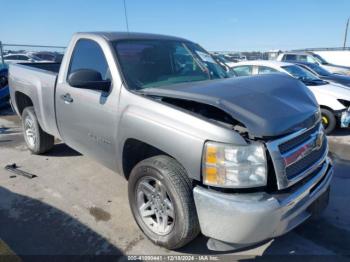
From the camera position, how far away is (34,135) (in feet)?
16.3

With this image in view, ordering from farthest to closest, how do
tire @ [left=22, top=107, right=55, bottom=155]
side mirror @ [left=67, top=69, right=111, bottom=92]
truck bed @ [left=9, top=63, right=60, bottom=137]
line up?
tire @ [left=22, top=107, right=55, bottom=155]
truck bed @ [left=9, top=63, right=60, bottom=137]
side mirror @ [left=67, top=69, right=111, bottom=92]

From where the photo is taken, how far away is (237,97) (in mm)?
2439

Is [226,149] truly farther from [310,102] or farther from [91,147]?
[91,147]

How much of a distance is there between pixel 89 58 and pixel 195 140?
202cm

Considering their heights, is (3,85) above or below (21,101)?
below

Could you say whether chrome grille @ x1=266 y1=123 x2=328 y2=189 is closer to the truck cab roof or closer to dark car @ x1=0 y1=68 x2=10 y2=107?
the truck cab roof

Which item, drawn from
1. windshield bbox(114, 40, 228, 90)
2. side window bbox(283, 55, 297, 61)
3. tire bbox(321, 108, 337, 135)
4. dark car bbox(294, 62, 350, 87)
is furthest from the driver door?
side window bbox(283, 55, 297, 61)

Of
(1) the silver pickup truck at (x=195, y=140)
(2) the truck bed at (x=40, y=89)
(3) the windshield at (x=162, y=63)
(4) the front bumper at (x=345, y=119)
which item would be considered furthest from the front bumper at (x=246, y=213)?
(4) the front bumper at (x=345, y=119)

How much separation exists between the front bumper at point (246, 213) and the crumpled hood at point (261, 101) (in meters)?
0.47

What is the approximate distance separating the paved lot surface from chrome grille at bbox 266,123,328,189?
0.78 metres

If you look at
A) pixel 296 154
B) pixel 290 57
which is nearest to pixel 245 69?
pixel 296 154

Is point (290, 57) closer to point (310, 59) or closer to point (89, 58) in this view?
point (310, 59)

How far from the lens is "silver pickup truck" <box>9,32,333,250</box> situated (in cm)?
214

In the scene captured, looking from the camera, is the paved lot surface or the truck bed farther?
the truck bed
